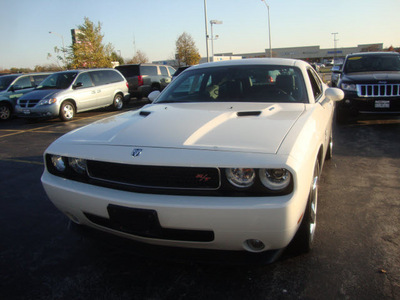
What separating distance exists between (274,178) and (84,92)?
10577 millimetres

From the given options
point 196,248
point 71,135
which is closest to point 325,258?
point 196,248

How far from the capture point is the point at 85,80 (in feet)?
37.9

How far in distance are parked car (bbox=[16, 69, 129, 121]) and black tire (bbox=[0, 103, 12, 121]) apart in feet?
4.98

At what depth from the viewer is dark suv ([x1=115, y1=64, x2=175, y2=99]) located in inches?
587

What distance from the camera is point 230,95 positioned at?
135 inches

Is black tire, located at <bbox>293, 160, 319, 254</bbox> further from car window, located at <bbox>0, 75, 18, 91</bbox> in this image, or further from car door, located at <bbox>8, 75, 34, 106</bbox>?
car window, located at <bbox>0, 75, 18, 91</bbox>

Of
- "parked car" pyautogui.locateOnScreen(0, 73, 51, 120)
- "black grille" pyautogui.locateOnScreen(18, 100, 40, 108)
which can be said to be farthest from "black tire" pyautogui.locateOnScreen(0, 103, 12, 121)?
"black grille" pyautogui.locateOnScreen(18, 100, 40, 108)

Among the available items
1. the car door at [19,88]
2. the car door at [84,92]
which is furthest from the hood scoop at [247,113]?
the car door at [19,88]

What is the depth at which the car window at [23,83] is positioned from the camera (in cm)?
1238

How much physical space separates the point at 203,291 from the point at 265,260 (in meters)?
0.46

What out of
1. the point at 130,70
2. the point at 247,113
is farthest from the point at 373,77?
the point at 130,70

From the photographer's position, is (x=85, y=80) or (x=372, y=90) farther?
(x=85, y=80)

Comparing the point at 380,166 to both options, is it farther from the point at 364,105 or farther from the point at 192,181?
the point at 192,181

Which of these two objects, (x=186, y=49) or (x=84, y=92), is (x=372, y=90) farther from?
(x=186, y=49)
